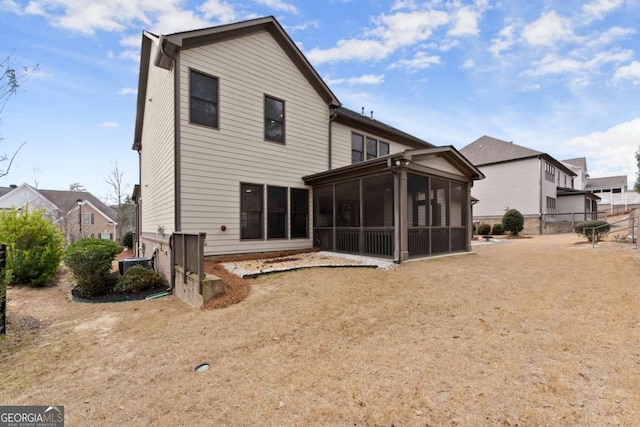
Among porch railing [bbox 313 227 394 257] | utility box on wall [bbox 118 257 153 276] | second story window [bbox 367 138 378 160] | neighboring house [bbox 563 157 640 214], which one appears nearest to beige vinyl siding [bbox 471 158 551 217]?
second story window [bbox 367 138 378 160]

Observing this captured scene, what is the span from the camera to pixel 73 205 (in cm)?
3484

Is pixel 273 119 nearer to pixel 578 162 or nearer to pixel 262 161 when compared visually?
pixel 262 161

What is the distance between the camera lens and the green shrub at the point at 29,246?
8.55 m

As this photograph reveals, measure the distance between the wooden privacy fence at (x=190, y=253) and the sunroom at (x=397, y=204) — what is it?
525 cm

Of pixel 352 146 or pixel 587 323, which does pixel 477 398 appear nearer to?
pixel 587 323

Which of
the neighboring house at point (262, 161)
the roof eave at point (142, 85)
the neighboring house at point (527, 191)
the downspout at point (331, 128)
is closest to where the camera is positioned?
the neighboring house at point (262, 161)

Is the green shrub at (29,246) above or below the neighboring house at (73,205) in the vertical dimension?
below

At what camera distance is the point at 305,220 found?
11.2 metres

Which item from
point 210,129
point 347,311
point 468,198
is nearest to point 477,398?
point 347,311

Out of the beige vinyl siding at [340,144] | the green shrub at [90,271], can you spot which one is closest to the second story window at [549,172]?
the beige vinyl siding at [340,144]

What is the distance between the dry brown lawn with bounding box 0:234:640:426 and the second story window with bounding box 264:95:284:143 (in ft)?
19.3

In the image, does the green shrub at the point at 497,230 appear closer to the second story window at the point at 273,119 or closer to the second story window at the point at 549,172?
the second story window at the point at 549,172

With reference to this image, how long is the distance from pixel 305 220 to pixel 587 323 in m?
8.43

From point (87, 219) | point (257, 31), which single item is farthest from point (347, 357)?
point (87, 219)
